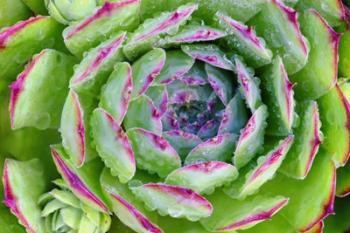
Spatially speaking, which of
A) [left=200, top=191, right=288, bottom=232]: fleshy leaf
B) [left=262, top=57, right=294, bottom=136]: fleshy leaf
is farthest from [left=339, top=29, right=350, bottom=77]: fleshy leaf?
[left=200, top=191, right=288, bottom=232]: fleshy leaf

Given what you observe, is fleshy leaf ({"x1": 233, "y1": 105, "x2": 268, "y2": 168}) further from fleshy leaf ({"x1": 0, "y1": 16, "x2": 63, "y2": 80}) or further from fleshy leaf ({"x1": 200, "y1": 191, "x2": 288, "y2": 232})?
fleshy leaf ({"x1": 0, "y1": 16, "x2": 63, "y2": 80})

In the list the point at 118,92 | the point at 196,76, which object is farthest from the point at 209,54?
the point at 118,92

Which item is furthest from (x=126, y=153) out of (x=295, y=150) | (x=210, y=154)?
(x=295, y=150)

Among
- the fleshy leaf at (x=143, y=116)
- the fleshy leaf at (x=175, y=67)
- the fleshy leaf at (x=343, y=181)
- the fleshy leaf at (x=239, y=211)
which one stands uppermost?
the fleshy leaf at (x=175, y=67)

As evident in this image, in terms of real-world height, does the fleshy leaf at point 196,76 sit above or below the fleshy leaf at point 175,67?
below

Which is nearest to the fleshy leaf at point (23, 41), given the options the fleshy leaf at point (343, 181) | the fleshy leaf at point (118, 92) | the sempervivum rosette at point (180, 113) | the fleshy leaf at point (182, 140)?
the sempervivum rosette at point (180, 113)

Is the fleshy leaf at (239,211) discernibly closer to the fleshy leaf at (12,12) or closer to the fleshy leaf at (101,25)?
the fleshy leaf at (101,25)

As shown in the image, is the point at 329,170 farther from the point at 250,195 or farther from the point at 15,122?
the point at 15,122
